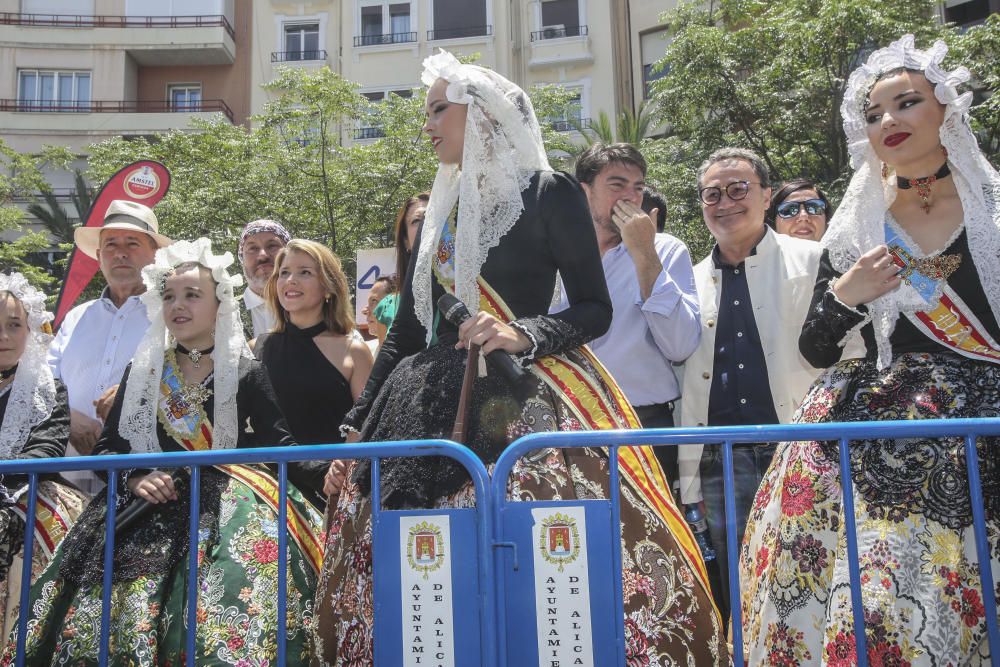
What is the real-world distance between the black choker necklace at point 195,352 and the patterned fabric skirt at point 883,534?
2.17 m

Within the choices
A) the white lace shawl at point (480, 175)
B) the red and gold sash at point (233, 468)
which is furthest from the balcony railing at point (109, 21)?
the white lace shawl at point (480, 175)

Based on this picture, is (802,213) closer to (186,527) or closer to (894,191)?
(894,191)

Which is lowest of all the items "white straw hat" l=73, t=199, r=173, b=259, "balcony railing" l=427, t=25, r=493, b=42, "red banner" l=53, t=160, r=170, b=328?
"white straw hat" l=73, t=199, r=173, b=259

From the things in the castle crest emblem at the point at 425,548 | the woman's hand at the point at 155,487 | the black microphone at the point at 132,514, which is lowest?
the castle crest emblem at the point at 425,548

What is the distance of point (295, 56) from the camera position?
2623cm

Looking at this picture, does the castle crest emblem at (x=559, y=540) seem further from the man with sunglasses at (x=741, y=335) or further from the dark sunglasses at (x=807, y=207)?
the dark sunglasses at (x=807, y=207)

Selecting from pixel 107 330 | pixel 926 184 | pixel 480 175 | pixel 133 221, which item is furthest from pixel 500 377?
pixel 133 221

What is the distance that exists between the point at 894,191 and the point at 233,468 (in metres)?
2.32

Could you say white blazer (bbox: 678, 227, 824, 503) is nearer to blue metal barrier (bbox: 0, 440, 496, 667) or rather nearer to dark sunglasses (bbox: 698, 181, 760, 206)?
dark sunglasses (bbox: 698, 181, 760, 206)

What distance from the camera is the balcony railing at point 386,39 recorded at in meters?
25.8

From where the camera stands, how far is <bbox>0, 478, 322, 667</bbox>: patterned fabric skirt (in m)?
2.69

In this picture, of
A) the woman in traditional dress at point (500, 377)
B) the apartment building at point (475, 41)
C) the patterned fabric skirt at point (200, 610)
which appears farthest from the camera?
the apartment building at point (475, 41)

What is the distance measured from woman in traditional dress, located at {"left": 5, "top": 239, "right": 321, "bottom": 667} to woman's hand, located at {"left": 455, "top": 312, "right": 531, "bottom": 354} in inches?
38.6

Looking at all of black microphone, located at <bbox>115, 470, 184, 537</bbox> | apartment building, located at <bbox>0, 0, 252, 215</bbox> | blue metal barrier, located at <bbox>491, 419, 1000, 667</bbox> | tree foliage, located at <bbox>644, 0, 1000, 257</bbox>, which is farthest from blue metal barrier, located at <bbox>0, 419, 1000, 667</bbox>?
apartment building, located at <bbox>0, 0, 252, 215</bbox>
